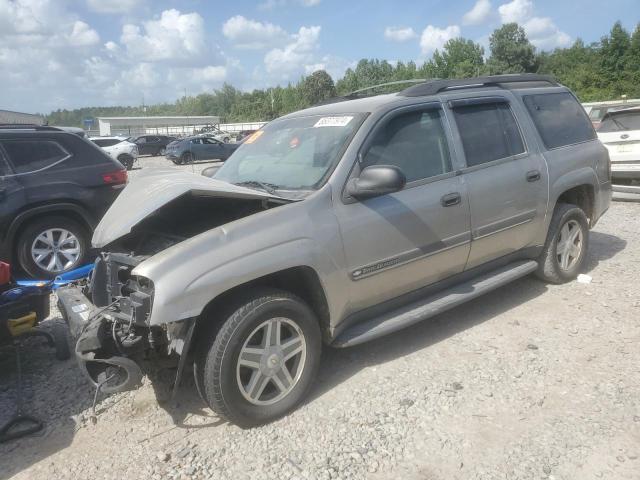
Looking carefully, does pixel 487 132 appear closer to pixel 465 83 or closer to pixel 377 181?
pixel 465 83

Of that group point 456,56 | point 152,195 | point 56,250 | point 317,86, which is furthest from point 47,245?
point 317,86

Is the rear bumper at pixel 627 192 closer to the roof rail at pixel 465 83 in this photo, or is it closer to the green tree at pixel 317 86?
the roof rail at pixel 465 83

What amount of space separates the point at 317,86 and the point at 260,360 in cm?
9724

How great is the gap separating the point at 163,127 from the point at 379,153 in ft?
288

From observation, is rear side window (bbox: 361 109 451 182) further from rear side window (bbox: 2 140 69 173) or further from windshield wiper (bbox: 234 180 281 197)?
rear side window (bbox: 2 140 69 173)

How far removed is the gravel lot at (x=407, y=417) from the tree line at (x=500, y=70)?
4418mm

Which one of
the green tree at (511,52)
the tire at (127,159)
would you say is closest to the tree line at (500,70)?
the green tree at (511,52)

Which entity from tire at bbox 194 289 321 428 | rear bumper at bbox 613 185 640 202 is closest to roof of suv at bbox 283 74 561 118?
tire at bbox 194 289 321 428

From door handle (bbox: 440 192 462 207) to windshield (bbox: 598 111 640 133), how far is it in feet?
23.2

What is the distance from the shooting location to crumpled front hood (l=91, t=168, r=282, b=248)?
3.03 meters

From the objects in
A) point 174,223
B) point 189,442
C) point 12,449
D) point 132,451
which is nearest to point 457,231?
point 174,223

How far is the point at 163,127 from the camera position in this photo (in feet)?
280

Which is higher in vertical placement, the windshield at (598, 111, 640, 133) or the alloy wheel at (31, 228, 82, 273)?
the windshield at (598, 111, 640, 133)

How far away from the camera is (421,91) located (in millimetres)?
4000
